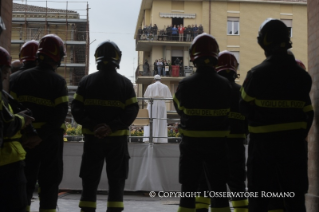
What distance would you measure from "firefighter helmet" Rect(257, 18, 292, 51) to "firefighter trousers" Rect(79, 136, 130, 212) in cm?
222

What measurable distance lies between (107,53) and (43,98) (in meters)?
1.03

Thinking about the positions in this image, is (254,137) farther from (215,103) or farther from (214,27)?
(214,27)

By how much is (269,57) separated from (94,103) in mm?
2267

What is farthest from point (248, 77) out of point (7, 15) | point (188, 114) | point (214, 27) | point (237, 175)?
point (214, 27)

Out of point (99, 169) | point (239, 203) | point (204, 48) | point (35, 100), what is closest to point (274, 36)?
point (204, 48)

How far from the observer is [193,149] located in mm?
5488

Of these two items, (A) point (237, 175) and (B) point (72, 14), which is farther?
(B) point (72, 14)

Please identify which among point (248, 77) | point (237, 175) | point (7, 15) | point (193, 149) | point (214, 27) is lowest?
point (237, 175)

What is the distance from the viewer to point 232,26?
1944 inches

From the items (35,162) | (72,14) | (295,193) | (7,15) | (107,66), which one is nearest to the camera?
(295,193)

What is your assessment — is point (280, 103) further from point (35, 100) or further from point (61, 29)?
point (61, 29)

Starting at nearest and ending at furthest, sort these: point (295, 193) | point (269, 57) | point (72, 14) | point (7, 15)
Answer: point (295, 193) < point (269, 57) < point (7, 15) < point (72, 14)

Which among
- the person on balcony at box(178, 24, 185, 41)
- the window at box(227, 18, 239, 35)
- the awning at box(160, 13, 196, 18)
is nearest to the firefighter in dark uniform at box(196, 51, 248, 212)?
the person on balcony at box(178, 24, 185, 41)

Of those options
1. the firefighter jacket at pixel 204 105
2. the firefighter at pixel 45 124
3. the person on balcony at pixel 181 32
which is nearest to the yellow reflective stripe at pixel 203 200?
the firefighter jacket at pixel 204 105
